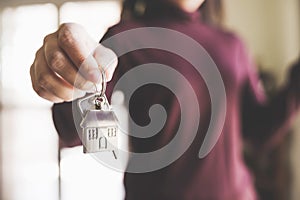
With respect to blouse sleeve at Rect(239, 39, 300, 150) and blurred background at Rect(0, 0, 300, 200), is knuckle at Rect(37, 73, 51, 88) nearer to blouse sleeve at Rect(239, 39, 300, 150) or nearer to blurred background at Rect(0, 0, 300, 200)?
blurred background at Rect(0, 0, 300, 200)

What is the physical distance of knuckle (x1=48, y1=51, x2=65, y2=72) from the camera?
431 mm

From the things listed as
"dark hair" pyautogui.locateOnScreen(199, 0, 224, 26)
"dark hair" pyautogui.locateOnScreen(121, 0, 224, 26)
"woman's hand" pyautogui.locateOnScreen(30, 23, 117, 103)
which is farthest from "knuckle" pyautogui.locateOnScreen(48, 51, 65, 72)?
"dark hair" pyautogui.locateOnScreen(199, 0, 224, 26)

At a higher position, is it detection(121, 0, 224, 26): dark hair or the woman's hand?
detection(121, 0, 224, 26): dark hair

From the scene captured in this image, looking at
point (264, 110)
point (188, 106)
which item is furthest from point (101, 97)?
point (264, 110)

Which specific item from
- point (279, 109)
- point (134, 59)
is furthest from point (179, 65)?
point (279, 109)

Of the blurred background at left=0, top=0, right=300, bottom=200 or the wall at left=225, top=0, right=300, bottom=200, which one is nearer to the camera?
the blurred background at left=0, top=0, right=300, bottom=200

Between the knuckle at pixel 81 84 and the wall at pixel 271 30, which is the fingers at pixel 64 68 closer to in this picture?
the knuckle at pixel 81 84

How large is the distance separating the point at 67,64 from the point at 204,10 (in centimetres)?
21

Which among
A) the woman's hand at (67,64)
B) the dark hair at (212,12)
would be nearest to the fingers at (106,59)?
the woman's hand at (67,64)

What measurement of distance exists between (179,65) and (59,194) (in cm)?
20

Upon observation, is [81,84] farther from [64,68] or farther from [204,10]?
[204,10]

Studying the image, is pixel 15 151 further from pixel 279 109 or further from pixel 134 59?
pixel 279 109

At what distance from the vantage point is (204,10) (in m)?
0.57

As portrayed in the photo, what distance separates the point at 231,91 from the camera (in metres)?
0.58
